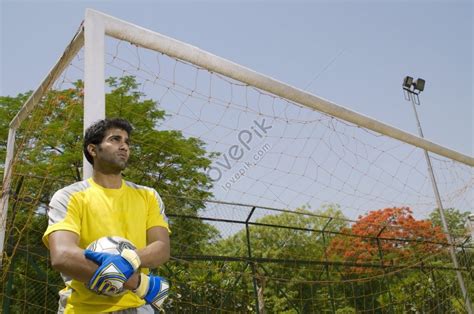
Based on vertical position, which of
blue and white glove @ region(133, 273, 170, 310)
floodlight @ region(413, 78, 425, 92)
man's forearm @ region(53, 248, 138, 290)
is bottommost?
blue and white glove @ region(133, 273, 170, 310)

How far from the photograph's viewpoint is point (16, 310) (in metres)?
8.18

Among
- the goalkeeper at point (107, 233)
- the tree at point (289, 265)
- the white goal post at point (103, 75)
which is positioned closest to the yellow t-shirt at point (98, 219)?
the goalkeeper at point (107, 233)

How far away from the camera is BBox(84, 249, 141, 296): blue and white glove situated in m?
1.64

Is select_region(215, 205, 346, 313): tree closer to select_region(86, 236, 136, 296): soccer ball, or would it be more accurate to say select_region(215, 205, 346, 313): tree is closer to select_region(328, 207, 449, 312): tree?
select_region(328, 207, 449, 312): tree

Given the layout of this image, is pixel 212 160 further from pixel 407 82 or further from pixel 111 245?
pixel 407 82

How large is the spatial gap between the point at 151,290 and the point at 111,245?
24 cm

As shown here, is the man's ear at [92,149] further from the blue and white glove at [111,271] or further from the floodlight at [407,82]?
the floodlight at [407,82]

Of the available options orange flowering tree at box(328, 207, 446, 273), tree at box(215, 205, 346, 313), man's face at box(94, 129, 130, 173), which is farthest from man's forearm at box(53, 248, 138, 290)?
orange flowering tree at box(328, 207, 446, 273)

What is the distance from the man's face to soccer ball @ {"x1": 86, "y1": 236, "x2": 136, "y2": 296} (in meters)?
0.38

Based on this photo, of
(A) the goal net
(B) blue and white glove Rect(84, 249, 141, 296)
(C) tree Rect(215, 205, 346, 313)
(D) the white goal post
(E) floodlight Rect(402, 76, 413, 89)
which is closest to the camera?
(B) blue and white glove Rect(84, 249, 141, 296)

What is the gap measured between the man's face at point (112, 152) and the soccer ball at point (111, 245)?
38 centimetres

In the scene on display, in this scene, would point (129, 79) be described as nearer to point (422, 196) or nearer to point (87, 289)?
point (422, 196)

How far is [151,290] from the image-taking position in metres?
1.80

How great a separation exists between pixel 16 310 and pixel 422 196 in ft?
23.6
